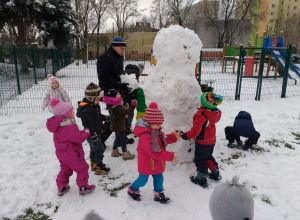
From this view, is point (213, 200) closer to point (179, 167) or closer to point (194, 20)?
point (179, 167)

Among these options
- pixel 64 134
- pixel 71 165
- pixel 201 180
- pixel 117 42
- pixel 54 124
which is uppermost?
pixel 117 42

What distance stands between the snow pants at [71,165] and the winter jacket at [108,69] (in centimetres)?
143

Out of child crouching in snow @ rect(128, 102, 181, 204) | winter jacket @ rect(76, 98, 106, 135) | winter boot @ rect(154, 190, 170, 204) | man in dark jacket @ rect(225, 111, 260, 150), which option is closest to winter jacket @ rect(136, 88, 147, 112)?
winter jacket @ rect(76, 98, 106, 135)

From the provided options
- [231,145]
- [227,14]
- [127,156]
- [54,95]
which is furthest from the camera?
[227,14]

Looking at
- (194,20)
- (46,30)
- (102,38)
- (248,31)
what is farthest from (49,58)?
(248,31)

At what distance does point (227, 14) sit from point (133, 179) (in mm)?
33049

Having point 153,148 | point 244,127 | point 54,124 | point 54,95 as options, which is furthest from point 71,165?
point 244,127

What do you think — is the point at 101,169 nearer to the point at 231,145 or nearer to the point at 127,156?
the point at 127,156

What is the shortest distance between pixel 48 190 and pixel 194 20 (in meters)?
38.2

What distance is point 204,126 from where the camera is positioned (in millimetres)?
3357

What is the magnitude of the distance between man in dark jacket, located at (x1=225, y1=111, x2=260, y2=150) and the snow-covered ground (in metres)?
0.18

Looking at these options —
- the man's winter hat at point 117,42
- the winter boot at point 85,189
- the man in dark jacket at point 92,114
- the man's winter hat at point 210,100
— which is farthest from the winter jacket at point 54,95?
the man's winter hat at point 210,100

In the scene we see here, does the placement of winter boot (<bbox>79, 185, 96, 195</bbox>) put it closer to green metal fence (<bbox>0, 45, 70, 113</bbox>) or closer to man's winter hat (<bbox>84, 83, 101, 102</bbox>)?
man's winter hat (<bbox>84, 83, 101, 102</bbox>)

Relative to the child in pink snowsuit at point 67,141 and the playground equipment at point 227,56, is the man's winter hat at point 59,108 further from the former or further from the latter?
the playground equipment at point 227,56
